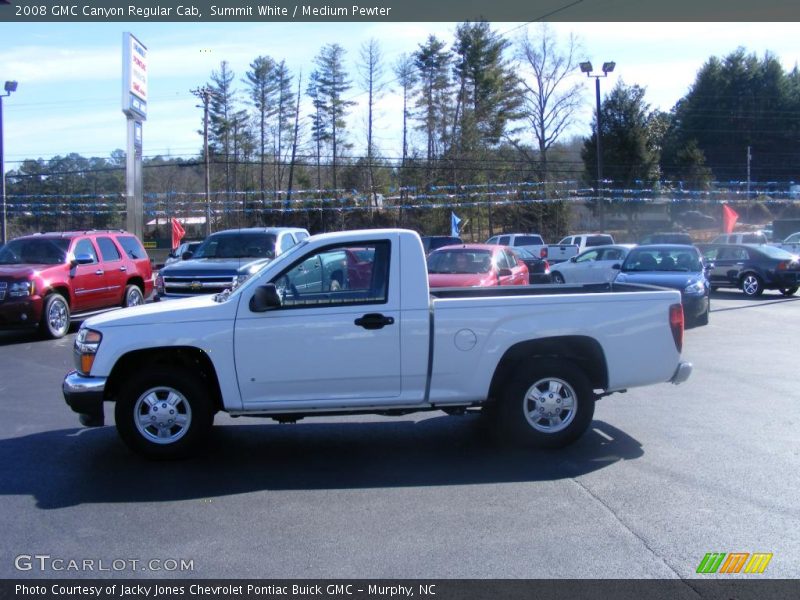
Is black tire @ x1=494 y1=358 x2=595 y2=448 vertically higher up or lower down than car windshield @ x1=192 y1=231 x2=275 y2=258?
lower down

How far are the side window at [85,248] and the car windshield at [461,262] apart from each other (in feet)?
22.2

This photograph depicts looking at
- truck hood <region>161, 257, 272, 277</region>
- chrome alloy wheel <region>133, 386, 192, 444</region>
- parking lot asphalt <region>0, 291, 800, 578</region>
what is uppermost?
truck hood <region>161, 257, 272, 277</region>

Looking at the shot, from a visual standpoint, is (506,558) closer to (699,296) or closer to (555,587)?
(555,587)

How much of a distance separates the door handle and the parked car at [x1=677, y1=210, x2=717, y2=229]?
55315 mm

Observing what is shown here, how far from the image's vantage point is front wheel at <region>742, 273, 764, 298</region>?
21.8 meters

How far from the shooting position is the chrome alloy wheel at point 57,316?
13.9 meters

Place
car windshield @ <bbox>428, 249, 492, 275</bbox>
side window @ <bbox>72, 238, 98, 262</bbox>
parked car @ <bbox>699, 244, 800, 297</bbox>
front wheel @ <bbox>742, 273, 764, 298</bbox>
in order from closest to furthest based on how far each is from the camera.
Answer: car windshield @ <bbox>428, 249, 492, 275</bbox> < side window @ <bbox>72, 238, 98, 262</bbox> < parked car @ <bbox>699, 244, 800, 297</bbox> < front wheel @ <bbox>742, 273, 764, 298</bbox>

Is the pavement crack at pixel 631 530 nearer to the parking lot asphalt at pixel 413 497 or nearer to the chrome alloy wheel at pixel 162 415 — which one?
the parking lot asphalt at pixel 413 497

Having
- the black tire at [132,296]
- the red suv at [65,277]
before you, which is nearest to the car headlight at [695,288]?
the black tire at [132,296]

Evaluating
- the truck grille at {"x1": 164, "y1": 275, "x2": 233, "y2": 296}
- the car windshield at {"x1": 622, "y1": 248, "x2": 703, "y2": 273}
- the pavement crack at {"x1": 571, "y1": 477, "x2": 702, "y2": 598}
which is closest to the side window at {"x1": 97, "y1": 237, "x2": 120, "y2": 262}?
the truck grille at {"x1": 164, "y1": 275, "x2": 233, "y2": 296}

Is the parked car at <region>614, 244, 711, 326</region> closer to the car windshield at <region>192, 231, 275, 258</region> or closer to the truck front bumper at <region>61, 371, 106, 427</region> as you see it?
the car windshield at <region>192, 231, 275, 258</region>

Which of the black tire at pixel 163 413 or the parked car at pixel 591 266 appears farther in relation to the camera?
the parked car at pixel 591 266

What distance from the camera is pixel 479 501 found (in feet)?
18.1
